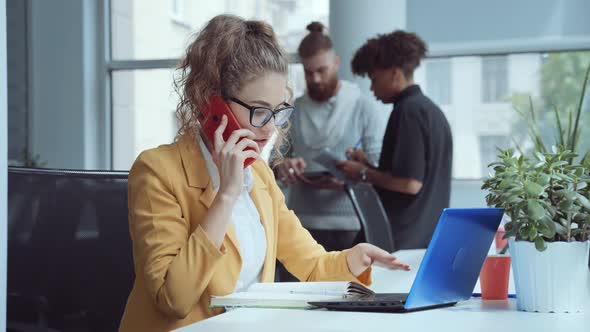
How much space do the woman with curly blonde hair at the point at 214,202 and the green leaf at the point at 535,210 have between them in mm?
309

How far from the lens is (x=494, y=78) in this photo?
530 centimetres

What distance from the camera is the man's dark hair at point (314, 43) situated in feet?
12.3

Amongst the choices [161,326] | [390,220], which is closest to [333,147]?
→ [390,220]

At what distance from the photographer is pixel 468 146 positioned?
5.38 metres

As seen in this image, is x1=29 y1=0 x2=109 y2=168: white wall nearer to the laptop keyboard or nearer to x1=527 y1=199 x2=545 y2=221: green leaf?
the laptop keyboard

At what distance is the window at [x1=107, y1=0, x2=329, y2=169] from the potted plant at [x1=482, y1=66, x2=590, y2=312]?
15.9 feet

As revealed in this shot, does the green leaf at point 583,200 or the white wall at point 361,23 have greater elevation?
the white wall at point 361,23

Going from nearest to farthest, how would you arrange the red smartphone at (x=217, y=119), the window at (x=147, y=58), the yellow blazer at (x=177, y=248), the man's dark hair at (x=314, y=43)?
the yellow blazer at (x=177, y=248) < the red smartphone at (x=217, y=119) < the man's dark hair at (x=314, y=43) < the window at (x=147, y=58)

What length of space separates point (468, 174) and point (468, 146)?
7.3 inches

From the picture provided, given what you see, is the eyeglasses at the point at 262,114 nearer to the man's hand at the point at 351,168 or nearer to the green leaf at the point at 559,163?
the green leaf at the point at 559,163

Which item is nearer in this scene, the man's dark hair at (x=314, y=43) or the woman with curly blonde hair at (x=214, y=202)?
the woman with curly blonde hair at (x=214, y=202)

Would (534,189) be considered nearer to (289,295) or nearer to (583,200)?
(583,200)

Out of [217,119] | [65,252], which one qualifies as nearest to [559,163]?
[217,119]

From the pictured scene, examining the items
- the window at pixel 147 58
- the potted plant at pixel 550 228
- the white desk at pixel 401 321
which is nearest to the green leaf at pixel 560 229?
the potted plant at pixel 550 228
